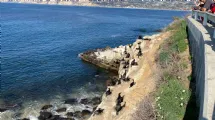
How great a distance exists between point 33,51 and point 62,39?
1211 cm

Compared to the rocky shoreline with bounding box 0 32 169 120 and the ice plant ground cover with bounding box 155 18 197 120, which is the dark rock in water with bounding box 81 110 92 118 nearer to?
the rocky shoreline with bounding box 0 32 169 120

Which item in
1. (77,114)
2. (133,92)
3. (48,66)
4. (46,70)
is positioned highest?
(133,92)

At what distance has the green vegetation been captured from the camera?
42.5 ft

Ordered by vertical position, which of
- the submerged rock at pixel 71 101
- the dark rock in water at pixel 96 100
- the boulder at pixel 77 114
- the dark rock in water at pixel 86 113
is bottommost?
the boulder at pixel 77 114

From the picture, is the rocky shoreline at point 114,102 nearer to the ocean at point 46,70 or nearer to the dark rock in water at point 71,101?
the dark rock in water at point 71,101

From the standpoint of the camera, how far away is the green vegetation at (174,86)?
510 inches

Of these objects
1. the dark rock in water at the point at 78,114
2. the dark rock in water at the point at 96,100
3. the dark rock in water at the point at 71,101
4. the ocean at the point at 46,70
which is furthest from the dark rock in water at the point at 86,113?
the ocean at the point at 46,70

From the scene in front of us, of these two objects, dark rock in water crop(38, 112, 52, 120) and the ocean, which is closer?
dark rock in water crop(38, 112, 52, 120)

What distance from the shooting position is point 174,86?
49.3 ft

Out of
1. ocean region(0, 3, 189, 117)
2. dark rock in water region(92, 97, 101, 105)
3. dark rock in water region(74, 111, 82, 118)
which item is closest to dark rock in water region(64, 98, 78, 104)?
ocean region(0, 3, 189, 117)

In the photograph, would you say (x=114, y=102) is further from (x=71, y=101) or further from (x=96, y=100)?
(x=71, y=101)

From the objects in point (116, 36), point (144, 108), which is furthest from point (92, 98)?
point (116, 36)

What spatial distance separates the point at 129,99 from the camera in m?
17.8

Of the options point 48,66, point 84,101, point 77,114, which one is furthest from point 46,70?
point 77,114
